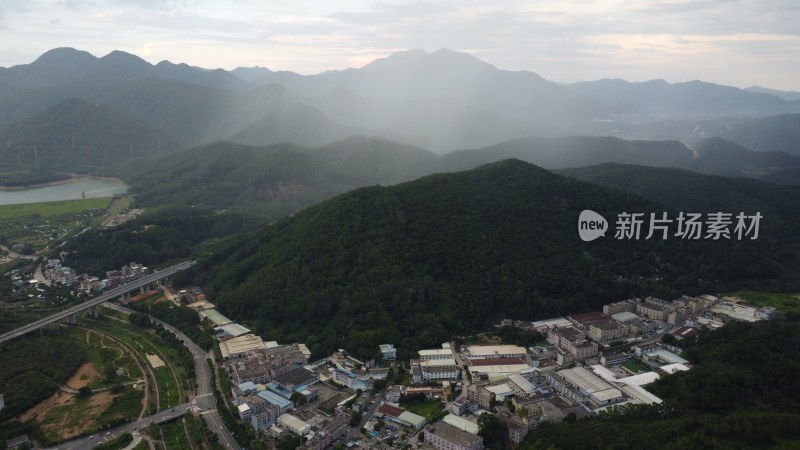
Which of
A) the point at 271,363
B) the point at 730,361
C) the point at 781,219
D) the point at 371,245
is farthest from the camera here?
the point at 781,219

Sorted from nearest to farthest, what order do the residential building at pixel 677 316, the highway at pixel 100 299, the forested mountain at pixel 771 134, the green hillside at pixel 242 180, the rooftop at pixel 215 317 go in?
1. the highway at pixel 100 299
2. the residential building at pixel 677 316
3. the rooftop at pixel 215 317
4. the green hillside at pixel 242 180
5. the forested mountain at pixel 771 134

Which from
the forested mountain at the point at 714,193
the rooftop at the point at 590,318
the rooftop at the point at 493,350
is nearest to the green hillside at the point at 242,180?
the forested mountain at the point at 714,193

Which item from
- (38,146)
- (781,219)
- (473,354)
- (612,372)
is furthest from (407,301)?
(38,146)

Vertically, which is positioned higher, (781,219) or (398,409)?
(781,219)

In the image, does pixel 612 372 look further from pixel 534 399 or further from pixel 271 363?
pixel 271 363

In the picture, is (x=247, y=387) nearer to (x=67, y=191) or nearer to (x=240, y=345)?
(x=240, y=345)

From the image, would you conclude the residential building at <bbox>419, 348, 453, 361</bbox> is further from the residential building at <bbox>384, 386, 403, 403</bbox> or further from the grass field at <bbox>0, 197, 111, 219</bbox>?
the grass field at <bbox>0, 197, 111, 219</bbox>

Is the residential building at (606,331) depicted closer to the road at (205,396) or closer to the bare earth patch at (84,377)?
the road at (205,396)
